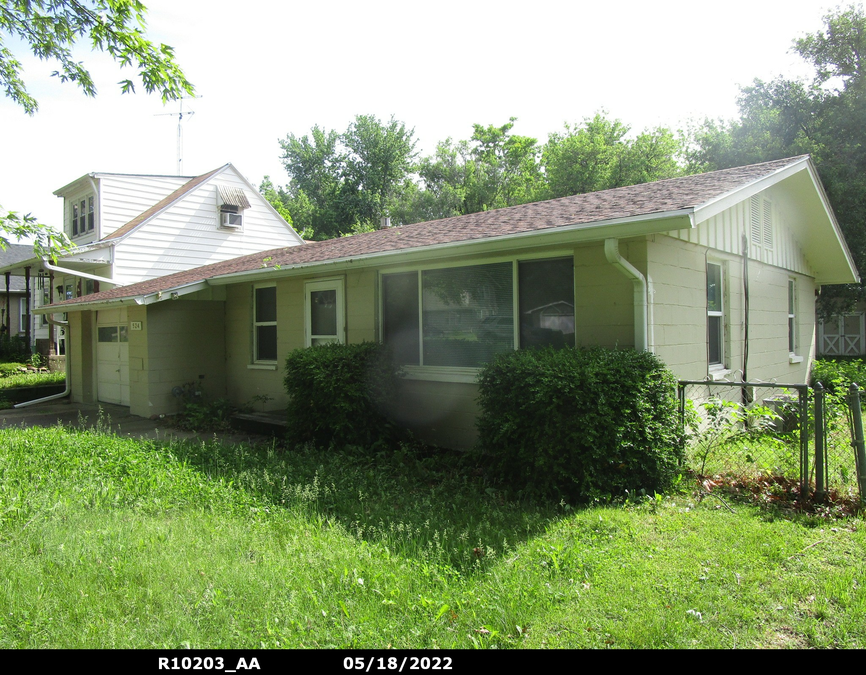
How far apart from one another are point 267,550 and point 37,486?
3194mm

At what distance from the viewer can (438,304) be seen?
8.21 meters

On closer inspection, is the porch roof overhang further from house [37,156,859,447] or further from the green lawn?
the green lawn

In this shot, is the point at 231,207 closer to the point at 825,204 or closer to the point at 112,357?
the point at 112,357

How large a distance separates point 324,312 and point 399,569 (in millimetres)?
6666

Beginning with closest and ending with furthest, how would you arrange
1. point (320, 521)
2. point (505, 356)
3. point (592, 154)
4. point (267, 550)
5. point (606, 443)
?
point (267, 550), point (320, 521), point (606, 443), point (505, 356), point (592, 154)

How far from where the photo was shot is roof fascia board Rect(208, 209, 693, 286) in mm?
5488

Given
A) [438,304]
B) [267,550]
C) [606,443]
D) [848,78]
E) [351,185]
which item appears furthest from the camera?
[351,185]

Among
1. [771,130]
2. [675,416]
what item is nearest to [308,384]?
[675,416]

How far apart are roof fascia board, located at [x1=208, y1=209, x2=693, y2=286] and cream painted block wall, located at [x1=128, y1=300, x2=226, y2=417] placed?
2.83 meters

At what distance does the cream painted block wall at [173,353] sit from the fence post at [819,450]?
34.3 feet

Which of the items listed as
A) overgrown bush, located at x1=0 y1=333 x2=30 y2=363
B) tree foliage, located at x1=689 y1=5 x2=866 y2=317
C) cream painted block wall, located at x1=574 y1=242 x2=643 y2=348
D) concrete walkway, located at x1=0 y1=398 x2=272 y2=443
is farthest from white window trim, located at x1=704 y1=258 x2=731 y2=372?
overgrown bush, located at x1=0 y1=333 x2=30 y2=363

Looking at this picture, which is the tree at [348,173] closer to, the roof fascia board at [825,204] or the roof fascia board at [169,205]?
the roof fascia board at [169,205]

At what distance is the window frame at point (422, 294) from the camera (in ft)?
23.0
